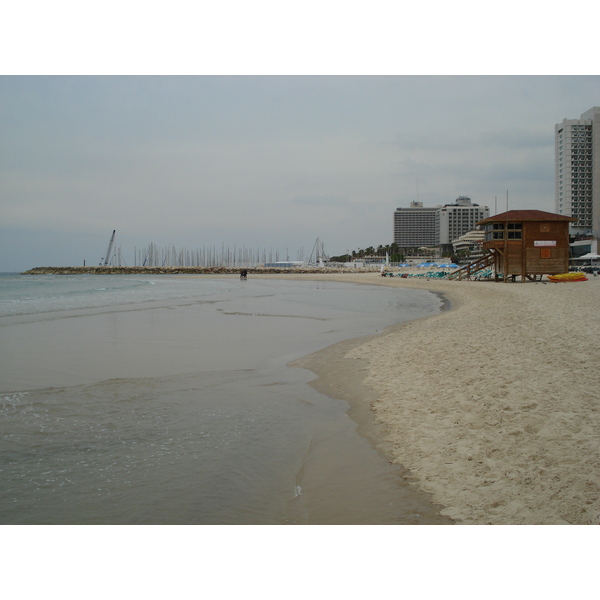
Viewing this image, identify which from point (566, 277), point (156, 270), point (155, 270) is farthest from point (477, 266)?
point (155, 270)

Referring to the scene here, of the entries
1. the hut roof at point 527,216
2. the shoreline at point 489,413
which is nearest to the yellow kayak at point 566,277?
the hut roof at point 527,216

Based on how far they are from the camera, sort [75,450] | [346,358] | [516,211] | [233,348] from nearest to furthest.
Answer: [75,450] → [346,358] → [233,348] → [516,211]

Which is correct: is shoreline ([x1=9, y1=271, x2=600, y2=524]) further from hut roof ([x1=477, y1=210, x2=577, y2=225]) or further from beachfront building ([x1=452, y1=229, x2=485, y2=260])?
beachfront building ([x1=452, y1=229, x2=485, y2=260])

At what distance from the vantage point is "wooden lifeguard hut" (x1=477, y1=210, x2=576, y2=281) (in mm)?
34469

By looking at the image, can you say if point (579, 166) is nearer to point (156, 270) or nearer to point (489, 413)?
point (156, 270)

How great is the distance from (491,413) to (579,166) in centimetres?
15622

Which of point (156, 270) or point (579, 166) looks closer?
point (579, 166)

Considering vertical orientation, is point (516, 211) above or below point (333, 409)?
above

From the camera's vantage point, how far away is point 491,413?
614 centimetres

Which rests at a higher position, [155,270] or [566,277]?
[155,270]

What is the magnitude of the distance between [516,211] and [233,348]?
97.7 feet

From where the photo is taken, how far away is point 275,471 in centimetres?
544
